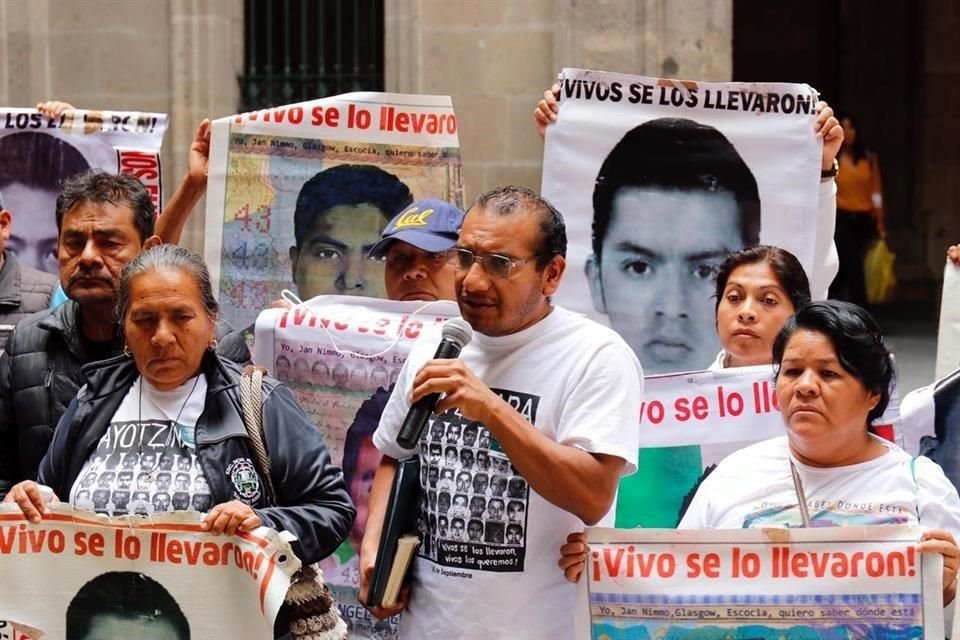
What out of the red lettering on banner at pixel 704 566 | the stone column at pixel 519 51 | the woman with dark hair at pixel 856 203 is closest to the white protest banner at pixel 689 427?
the red lettering on banner at pixel 704 566

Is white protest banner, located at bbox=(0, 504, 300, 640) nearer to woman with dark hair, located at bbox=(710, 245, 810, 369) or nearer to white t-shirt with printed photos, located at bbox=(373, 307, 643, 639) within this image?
white t-shirt with printed photos, located at bbox=(373, 307, 643, 639)

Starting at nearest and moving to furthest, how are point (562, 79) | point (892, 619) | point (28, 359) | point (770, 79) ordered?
point (892, 619) → point (28, 359) → point (562, 79) → point (770, 79)

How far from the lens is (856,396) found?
3.88 m

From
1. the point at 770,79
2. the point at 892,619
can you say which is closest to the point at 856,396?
the point at 892,619

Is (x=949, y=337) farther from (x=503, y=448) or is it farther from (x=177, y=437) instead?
(x=177, y=437)

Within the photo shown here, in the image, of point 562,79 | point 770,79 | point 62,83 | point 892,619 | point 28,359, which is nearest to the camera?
point 892,619

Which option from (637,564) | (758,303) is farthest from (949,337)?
(637,564)

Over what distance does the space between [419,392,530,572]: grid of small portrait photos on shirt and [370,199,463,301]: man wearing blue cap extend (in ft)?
4.45

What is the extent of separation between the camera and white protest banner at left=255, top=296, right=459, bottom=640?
5.20 metres

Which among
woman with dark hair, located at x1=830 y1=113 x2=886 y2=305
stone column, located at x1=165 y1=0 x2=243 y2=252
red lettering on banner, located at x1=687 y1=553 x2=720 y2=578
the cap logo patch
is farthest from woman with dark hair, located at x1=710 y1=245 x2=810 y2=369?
woman with dark hair, located at x1=830 y1=113 x2=886 y2=305

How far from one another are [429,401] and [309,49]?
732 cm

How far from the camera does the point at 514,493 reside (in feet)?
12.7

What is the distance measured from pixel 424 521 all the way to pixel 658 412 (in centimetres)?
110

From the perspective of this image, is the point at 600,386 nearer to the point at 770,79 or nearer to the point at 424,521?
the point at 424,521
